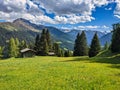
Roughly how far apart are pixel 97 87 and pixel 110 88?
113 centimetres

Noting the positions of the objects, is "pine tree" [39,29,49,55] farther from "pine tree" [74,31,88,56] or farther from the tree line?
"pine tree" [74,31,88,56]

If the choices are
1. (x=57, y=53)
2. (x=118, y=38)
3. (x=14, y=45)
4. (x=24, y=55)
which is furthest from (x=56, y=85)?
(x=14, y=45)

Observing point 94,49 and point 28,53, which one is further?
point 28,53

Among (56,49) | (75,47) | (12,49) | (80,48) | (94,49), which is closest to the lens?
(94,49)

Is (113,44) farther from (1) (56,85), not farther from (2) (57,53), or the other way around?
(1) (56,85)

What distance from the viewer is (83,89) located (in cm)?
2022

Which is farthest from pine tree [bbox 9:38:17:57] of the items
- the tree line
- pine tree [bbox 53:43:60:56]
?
pine tree [bbox 53:43:60:56]

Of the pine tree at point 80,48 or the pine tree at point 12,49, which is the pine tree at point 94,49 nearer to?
the pine tree at point 80,48

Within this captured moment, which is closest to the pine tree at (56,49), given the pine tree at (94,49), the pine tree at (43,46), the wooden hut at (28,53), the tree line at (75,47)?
the tree line at (75,47)

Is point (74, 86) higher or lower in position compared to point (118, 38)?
lower

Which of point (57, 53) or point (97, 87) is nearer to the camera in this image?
point (97, 87)

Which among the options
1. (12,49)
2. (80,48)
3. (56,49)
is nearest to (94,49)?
(80,48)

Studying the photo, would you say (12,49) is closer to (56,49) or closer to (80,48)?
(56,49)

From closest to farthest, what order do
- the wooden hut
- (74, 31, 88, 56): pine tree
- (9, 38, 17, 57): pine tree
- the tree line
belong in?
the tree line → (74, 31, 88, 56): pine tree → the wooden hut → (9, 38, 17, 57): pine tree
